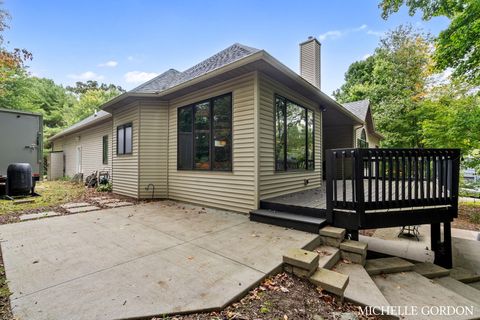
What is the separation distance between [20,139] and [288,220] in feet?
28.9

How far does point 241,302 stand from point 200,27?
11.4 metres

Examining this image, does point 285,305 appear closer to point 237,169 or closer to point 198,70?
point 237,169

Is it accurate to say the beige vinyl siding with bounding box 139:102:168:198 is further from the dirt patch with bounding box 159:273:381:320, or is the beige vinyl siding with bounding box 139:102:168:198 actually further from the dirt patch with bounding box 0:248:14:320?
the dirt patch with bounding box 159:273:381:320

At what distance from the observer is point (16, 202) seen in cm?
640

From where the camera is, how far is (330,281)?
2273 mm

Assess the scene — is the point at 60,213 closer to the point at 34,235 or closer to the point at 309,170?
the point at 34,235

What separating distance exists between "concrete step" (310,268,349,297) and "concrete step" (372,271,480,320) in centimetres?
63

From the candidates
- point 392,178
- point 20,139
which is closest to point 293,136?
point 392,178

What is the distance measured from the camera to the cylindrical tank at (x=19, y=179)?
22.2ft

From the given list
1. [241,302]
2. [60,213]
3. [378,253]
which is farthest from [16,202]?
[378,253]

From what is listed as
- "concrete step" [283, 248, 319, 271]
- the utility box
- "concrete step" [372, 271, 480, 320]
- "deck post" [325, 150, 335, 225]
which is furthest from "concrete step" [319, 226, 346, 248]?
the utility box

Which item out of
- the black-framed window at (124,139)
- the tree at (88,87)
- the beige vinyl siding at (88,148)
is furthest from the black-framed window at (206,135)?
the tree at (88,87)

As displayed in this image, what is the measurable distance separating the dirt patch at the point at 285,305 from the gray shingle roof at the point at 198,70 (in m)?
4.94

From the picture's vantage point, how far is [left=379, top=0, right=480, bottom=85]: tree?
20.7 ft
